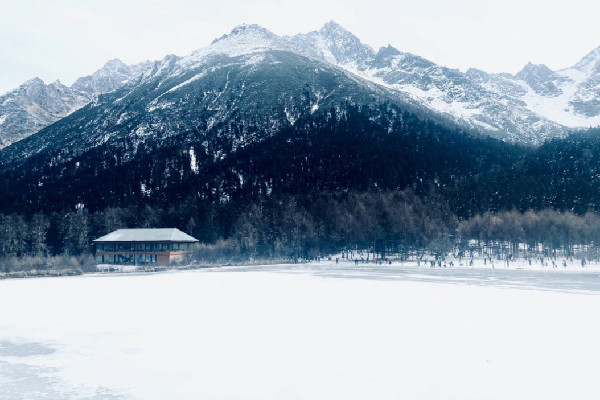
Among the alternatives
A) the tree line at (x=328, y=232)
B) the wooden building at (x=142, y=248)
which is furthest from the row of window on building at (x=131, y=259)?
the tree line at (x=328, y=232)

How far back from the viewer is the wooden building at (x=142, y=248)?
93.9 metres

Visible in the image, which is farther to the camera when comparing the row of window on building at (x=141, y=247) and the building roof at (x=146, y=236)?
the row of window on building at (x=141, y=247)

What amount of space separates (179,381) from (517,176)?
14274 cm

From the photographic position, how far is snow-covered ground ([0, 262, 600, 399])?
16.9 m

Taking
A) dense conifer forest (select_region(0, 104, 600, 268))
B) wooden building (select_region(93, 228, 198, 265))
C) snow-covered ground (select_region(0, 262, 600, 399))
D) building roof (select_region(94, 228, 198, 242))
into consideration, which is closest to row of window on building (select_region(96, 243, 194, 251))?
wooden building (select_region(93, 228, 198, 265))

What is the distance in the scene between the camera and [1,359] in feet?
69.0

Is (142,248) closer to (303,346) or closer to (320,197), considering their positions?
(320,197)

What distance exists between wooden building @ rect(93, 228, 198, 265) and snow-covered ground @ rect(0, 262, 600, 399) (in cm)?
5318

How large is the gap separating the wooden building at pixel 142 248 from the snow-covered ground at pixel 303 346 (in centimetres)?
5318

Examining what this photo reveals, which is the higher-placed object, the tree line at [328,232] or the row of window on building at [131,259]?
the tree line at [328,232]

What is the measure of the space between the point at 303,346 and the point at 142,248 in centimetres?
7819

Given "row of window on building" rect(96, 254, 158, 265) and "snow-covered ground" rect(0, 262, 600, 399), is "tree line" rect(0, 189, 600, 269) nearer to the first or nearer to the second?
"row of window on building" rect(96, 254, 158, 265)

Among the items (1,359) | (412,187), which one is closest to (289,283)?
(1,359)

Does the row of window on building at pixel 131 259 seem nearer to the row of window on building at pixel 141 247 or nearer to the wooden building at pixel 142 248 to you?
the wooden building at pixel 142 248
